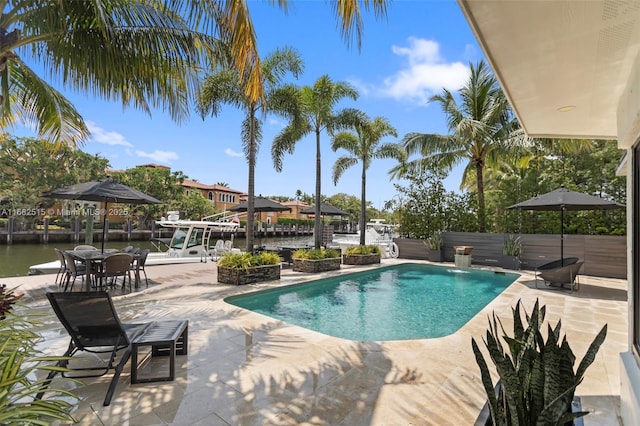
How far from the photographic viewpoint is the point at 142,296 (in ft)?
22.4

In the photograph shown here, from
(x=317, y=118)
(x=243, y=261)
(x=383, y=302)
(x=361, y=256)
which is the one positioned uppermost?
(x=317, y=118)

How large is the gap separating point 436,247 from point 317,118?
23.9ft

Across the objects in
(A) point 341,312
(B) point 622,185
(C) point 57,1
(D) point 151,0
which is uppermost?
(D) point 151,0

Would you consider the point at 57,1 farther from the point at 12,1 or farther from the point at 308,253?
the point at 308,253

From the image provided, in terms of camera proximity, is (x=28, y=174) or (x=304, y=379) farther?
(x=28, y=174)

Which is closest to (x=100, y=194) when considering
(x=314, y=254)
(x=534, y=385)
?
(x=314, y=254)

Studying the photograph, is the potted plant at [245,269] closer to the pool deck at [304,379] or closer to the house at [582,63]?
the pool deck at [304,379]

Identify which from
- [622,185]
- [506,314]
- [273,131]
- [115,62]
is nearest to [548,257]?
[622,185]

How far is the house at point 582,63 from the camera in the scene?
2033 mm

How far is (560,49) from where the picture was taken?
8.02 ft

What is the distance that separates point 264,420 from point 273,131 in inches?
413

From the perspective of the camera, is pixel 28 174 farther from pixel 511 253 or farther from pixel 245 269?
pixel 511 253

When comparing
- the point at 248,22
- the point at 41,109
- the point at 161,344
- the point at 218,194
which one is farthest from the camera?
the point at 218,194

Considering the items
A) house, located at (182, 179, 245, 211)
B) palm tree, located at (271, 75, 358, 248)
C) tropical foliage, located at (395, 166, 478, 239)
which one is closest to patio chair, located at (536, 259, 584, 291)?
tropical foliage, located at (395, 166, 478, 239)
